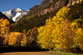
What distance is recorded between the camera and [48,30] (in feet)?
170

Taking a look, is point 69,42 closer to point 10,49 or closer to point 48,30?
point 48,30


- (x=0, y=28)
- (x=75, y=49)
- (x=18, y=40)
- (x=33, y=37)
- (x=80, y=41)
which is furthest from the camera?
(x=33, y=37)

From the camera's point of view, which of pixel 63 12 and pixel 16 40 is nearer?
pixel 63 12

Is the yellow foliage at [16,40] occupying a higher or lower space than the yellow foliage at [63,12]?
lower

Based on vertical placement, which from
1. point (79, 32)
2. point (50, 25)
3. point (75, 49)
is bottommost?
point (75, 49)

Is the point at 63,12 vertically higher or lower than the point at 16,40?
higher

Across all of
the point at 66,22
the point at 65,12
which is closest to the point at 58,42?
the point at 66,22

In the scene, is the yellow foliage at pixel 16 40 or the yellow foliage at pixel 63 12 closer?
the yellow foliage at pixel 63 12

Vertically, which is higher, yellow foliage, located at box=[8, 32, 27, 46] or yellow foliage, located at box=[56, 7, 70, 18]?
yellow foliage, located at box=[56, 7, 70, 18]

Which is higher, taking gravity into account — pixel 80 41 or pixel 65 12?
pixel 65 12

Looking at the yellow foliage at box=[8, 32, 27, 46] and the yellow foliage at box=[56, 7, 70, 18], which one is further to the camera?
the yellow foliage at box=[8, 32, 27, 46]

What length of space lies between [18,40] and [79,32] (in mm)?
43596

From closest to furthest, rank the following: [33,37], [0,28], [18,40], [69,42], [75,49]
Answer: [69,42] < [75,49] < [0,28] < [18,40] < [33,37]

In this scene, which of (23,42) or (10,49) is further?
(23,42)
